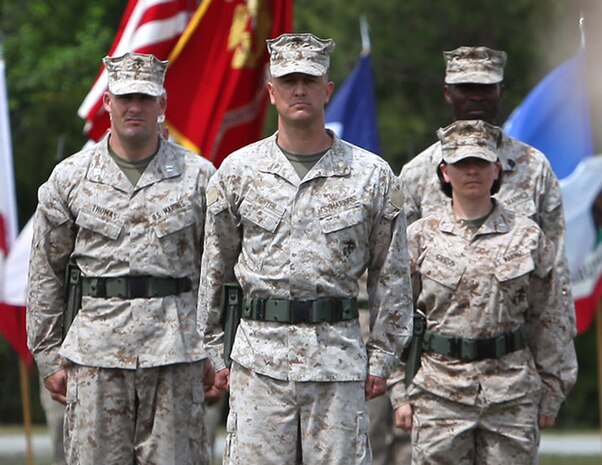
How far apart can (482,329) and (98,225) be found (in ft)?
6.06

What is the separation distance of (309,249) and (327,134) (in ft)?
1.82

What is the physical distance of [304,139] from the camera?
7.49 m

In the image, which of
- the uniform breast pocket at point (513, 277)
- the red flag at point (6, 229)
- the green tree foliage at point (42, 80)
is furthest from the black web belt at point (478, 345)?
the green tree foliage at point (42, 80)

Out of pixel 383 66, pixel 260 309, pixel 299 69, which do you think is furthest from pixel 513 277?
pixel 383 66

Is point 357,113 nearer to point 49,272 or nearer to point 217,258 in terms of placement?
point 49,272

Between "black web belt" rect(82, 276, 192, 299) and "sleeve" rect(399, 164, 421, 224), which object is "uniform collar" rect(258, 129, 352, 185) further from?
"sleeve" rect(399, 164, 421, 224)

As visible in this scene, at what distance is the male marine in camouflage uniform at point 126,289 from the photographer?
27.7 feet

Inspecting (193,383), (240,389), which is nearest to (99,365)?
(193,383)

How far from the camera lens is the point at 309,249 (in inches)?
289

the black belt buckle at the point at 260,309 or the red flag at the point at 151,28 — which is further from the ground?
the red flag at the point at 151,28

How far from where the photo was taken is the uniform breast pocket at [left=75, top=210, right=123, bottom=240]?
843 centimetres

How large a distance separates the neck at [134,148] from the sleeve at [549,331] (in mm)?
1899

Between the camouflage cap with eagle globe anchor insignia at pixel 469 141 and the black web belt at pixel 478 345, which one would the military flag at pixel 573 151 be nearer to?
the camouflage cap with eagle globe anchor insignia at pixel 469 141

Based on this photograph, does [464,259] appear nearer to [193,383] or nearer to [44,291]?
[193,383]
